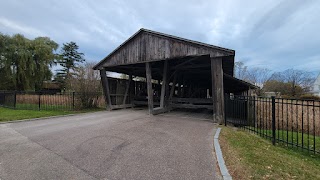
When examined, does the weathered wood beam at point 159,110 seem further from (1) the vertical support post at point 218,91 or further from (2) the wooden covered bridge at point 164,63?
(1) the vertical support post at point 218,91

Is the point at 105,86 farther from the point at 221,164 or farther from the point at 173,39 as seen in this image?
the point at 221,164

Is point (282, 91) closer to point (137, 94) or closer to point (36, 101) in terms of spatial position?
point (137, 94)

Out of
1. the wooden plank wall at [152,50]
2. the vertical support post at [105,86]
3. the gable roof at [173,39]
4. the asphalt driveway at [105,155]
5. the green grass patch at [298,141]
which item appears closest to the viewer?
the asphalt driveway at [105,155]

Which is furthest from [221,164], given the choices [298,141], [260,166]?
[298,141]

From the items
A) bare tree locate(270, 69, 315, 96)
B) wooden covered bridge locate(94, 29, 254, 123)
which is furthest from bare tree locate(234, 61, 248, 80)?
wooden covered bridge locate(94, 29, 254, 123)

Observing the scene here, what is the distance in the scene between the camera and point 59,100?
14.1 meters

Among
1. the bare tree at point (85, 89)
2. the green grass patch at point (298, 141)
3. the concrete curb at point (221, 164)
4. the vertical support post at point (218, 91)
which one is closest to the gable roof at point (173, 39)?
the vertical support post at point (218, 91)

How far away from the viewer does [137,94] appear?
17.1m

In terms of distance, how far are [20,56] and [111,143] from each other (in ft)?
94.0

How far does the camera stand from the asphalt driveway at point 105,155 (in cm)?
344

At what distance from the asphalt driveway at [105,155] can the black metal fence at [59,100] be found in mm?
7173

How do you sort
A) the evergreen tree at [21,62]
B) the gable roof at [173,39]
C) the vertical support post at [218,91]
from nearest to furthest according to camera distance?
the gable roof at [173,39] < the vertical support post at [218,91] < the evergreen tree at [21,62]

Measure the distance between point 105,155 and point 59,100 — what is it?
11738 mm

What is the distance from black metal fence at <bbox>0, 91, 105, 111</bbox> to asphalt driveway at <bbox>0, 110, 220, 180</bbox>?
23.5 ft
